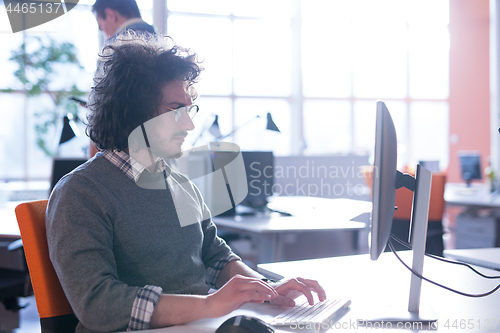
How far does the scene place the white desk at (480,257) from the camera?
1.42m

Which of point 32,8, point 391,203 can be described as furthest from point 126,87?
point 32,8

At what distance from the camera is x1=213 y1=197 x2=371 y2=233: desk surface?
2.22 m

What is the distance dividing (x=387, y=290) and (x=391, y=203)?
1.16ft

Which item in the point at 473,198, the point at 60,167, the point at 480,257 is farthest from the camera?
the point at 473,198

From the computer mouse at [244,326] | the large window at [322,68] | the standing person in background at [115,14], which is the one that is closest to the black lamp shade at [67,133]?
the standing person in background at [115,14]

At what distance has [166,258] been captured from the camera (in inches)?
40.1

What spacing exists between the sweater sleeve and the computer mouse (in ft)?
0.72

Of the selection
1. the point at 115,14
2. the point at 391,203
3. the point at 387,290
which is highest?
the point at 115,14

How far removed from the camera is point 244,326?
73 cm

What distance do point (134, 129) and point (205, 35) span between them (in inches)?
214

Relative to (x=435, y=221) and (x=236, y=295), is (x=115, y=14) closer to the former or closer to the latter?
(x=236, y=295)

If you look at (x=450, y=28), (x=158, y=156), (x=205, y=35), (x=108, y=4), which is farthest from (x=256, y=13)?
(x=158, y=156)

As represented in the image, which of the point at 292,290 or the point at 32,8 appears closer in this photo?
the point at 292,290

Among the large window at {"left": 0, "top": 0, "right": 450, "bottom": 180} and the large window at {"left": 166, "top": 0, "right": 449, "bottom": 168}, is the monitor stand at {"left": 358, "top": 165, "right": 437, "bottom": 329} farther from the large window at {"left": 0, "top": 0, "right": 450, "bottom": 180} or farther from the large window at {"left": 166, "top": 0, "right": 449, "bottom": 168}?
the large window at {"left": 166, "top": 0, "right": 449, "bottom": 168}
